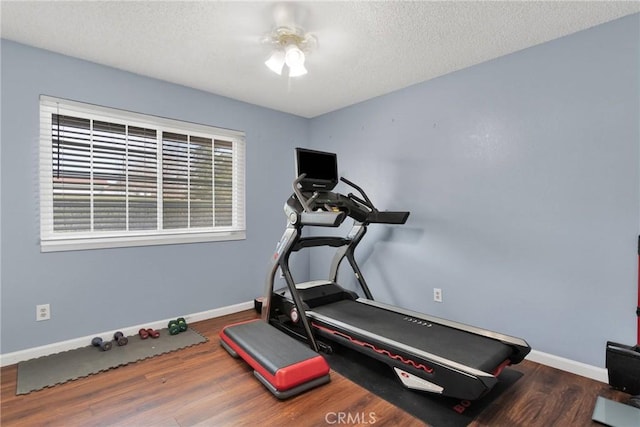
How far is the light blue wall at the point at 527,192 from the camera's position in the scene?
2.11 metres

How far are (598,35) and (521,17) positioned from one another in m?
0.59

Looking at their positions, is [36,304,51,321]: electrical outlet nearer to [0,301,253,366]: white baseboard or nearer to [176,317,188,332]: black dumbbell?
[0,301,253,366]: white baseboard

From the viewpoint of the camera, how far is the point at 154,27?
2191 millimetres

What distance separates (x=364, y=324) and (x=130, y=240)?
222 centimetres

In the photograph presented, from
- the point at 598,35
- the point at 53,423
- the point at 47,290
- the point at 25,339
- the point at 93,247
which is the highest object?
the point at 598,35

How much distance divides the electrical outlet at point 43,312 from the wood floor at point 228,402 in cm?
37

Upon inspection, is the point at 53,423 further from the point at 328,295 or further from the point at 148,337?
the point at 328,295

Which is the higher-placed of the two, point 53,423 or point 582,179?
point 582,179

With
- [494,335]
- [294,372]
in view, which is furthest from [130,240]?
[494,335]

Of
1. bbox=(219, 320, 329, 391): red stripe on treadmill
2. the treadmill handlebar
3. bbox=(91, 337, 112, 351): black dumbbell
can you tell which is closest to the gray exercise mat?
bbox=(91, 337, 112, 351): black dumbbell

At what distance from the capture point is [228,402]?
6.35 feet

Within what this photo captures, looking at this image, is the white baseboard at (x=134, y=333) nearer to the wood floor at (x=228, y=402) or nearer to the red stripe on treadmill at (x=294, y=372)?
the wood floor at (x=228, y=402)

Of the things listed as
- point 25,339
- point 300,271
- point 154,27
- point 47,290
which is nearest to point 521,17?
point 154,27

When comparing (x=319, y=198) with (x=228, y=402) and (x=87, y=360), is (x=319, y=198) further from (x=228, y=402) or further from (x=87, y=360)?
(x=87, y=360)
